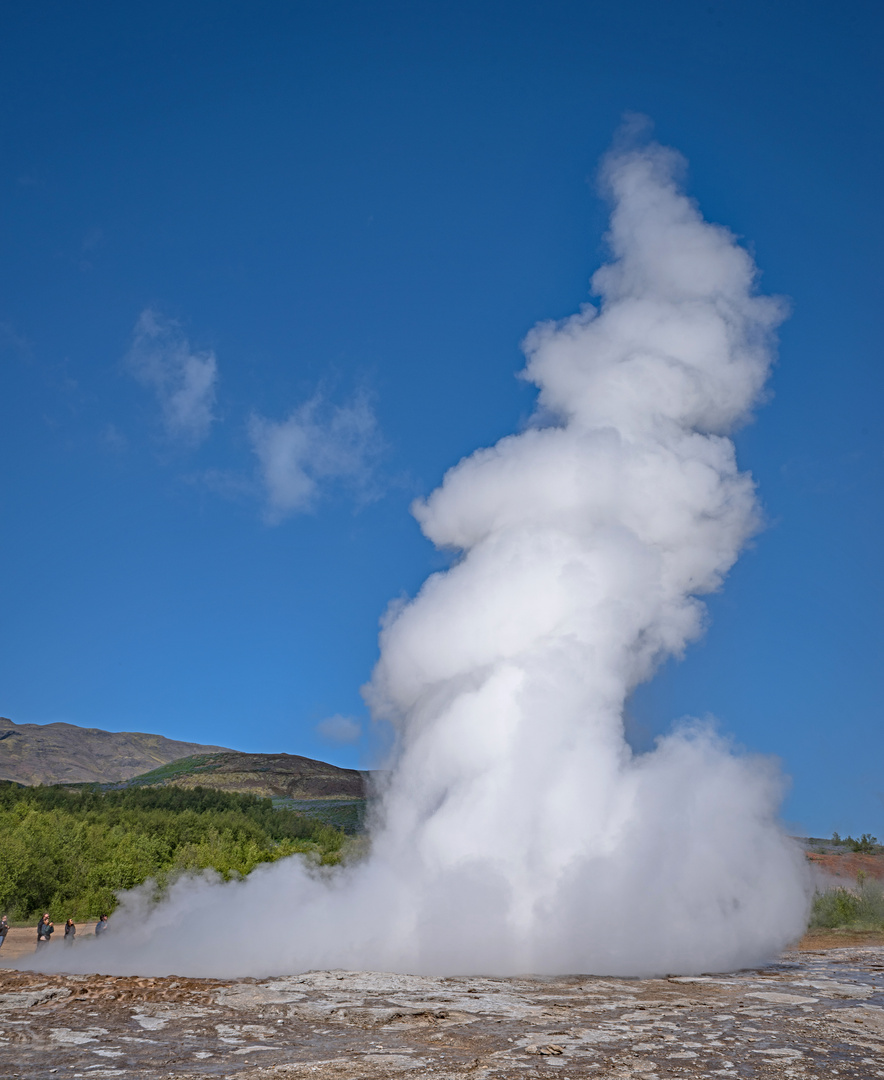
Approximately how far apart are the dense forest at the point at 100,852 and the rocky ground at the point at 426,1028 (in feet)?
115

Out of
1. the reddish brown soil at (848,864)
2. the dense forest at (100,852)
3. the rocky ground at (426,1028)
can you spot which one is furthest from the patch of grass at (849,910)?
the dense forest at (100,852)

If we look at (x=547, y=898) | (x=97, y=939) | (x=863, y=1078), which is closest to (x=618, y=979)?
(x=547, y=898)

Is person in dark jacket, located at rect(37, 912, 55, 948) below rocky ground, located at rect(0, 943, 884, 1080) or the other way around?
below

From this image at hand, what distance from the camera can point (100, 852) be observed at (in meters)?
73.3

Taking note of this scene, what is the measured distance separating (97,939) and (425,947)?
56.5 ft

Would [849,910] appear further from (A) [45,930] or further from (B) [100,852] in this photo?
(B) [100,852]

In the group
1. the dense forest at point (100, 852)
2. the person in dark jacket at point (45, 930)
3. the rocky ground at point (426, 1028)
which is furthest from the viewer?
the dense forest at point (100, 852)

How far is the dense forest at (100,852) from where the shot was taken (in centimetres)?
6425

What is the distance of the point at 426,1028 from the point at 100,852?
65806 mm

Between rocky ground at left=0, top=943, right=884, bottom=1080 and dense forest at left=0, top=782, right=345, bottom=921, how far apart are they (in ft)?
115

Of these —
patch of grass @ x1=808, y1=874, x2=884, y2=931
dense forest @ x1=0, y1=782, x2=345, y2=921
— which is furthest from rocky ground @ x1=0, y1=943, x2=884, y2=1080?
patch of grass @ x1=808, y1=874, x2=884, y2=931

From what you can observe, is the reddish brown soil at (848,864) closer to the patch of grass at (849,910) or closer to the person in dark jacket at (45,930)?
the patch of grass at (849,910)

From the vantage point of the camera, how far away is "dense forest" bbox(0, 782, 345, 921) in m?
64.2

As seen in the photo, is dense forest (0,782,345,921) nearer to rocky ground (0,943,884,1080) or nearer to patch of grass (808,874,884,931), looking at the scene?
rocky ground (0,943,884,1080)
